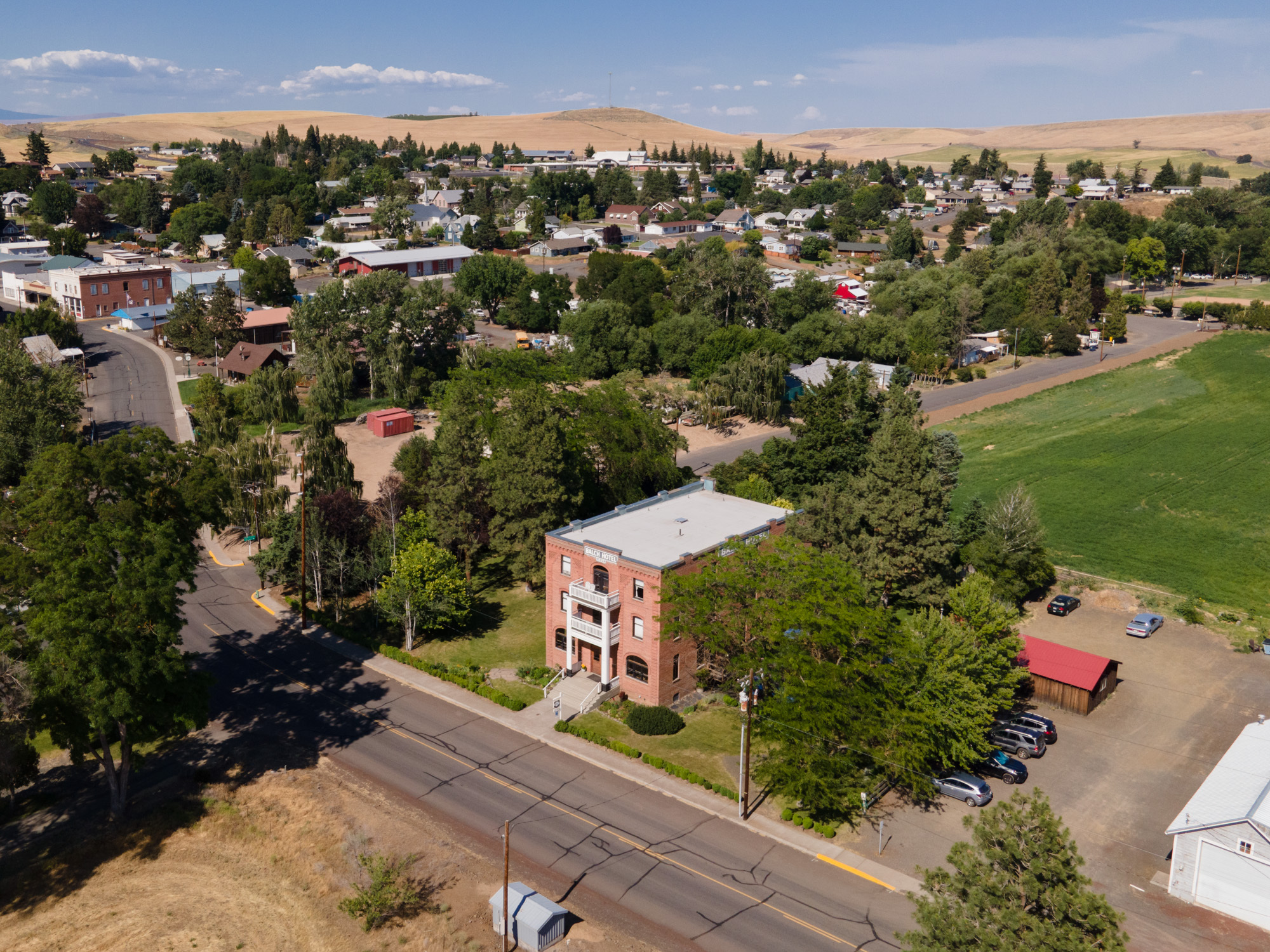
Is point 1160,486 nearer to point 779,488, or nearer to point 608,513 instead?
point 779,488

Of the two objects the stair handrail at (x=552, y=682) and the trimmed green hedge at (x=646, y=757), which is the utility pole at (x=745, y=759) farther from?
the stair handrail at (x=552, y=682)

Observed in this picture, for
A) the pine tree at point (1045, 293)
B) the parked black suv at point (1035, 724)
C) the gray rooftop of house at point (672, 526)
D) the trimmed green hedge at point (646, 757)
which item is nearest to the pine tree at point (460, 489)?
the gray rooftop of house at point (672, 526)

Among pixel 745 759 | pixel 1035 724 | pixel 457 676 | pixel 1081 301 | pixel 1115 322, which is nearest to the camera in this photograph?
pixel 745 759

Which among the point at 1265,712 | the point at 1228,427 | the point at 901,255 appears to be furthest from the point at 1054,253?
the point at 1265,712

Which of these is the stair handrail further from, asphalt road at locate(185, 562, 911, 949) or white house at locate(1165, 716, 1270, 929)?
white house at locate(1165, 716, 1270, 929)

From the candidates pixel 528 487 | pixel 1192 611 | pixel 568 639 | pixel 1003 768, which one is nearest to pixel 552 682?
pixel 568 639

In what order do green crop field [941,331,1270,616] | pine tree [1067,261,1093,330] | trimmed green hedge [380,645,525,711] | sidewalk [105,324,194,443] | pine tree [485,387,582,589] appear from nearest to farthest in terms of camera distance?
trimmed green hedge [380,645,525,711], pine tree [485,387,582,589], green crop field [941,331,1270,616], sidewalk [105,324,194,443], pine tree [1067,261,1093,330]

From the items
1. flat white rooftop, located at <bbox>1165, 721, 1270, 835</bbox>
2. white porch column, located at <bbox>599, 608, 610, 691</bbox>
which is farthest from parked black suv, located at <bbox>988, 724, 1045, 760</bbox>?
white porch column, located at <bbox>599, 608, 610, 691</bbox>

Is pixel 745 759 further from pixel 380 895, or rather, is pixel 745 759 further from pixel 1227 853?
pixel 1227 853
